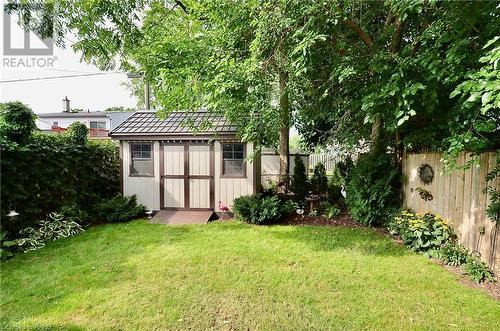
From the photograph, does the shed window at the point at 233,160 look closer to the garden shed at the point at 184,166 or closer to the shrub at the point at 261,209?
the garden shed at the point at 184,166

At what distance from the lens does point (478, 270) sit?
3795 millimetres

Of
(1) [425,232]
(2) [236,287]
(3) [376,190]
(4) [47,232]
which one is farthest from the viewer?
(3) [376,190]

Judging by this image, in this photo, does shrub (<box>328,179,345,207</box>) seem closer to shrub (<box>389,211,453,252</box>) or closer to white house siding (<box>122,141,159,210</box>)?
shrub (<box>389,211,453,252</box>)

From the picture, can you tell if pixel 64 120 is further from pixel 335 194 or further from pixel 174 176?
pixel 335 194

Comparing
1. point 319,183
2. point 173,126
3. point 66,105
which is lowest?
point 319,183

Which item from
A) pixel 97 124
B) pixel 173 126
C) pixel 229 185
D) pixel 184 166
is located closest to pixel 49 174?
pixel 184 166

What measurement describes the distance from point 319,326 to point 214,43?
5.76 metres

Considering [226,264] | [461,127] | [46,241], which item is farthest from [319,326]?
[46,241]

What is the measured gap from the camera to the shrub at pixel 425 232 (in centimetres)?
457

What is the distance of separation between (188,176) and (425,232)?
578cm

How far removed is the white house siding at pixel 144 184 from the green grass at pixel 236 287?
7.80ft

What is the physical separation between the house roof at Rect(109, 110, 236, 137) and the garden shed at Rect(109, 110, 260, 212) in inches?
1.1

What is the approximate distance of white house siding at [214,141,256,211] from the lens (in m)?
7.56

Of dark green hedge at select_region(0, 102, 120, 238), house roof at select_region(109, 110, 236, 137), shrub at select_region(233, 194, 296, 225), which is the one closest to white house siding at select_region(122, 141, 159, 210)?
house roof at select_region(109, 110, 236, 137)
